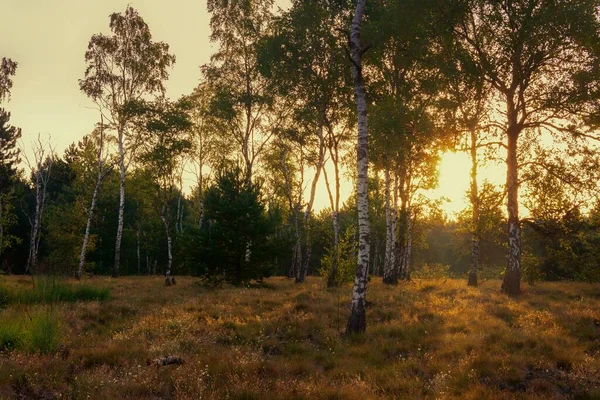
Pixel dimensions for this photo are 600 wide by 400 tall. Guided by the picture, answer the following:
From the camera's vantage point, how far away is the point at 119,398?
5.04 metres

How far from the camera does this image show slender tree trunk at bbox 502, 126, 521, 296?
1658cm

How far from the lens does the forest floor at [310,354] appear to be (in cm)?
566

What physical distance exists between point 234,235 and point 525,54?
51.9ft

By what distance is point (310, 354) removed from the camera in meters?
8.09

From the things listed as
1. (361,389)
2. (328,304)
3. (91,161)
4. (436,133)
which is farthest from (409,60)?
(91,161)

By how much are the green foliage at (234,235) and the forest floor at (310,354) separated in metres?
7.06

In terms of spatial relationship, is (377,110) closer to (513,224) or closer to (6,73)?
(513,224)

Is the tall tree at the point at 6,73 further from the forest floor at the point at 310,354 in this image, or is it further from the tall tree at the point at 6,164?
the forest floor at the point at 310,354

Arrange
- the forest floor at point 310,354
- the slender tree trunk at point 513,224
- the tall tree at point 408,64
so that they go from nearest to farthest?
the forest floor at point 310,354 < the tall tree at point 408,64 < the slender tree trunk at point 513,224

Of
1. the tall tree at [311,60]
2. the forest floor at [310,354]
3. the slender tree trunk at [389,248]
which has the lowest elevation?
the forest floor at [310,354]

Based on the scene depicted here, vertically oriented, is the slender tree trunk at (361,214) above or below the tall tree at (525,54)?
below

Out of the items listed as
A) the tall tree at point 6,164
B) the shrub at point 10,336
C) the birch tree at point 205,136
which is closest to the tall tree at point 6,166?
the tall tree at point 6,164

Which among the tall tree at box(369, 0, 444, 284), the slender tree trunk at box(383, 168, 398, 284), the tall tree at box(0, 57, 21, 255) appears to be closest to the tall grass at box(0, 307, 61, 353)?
the tall tree at box(369, 0, 444, 284)

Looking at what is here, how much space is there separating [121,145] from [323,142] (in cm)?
1614
